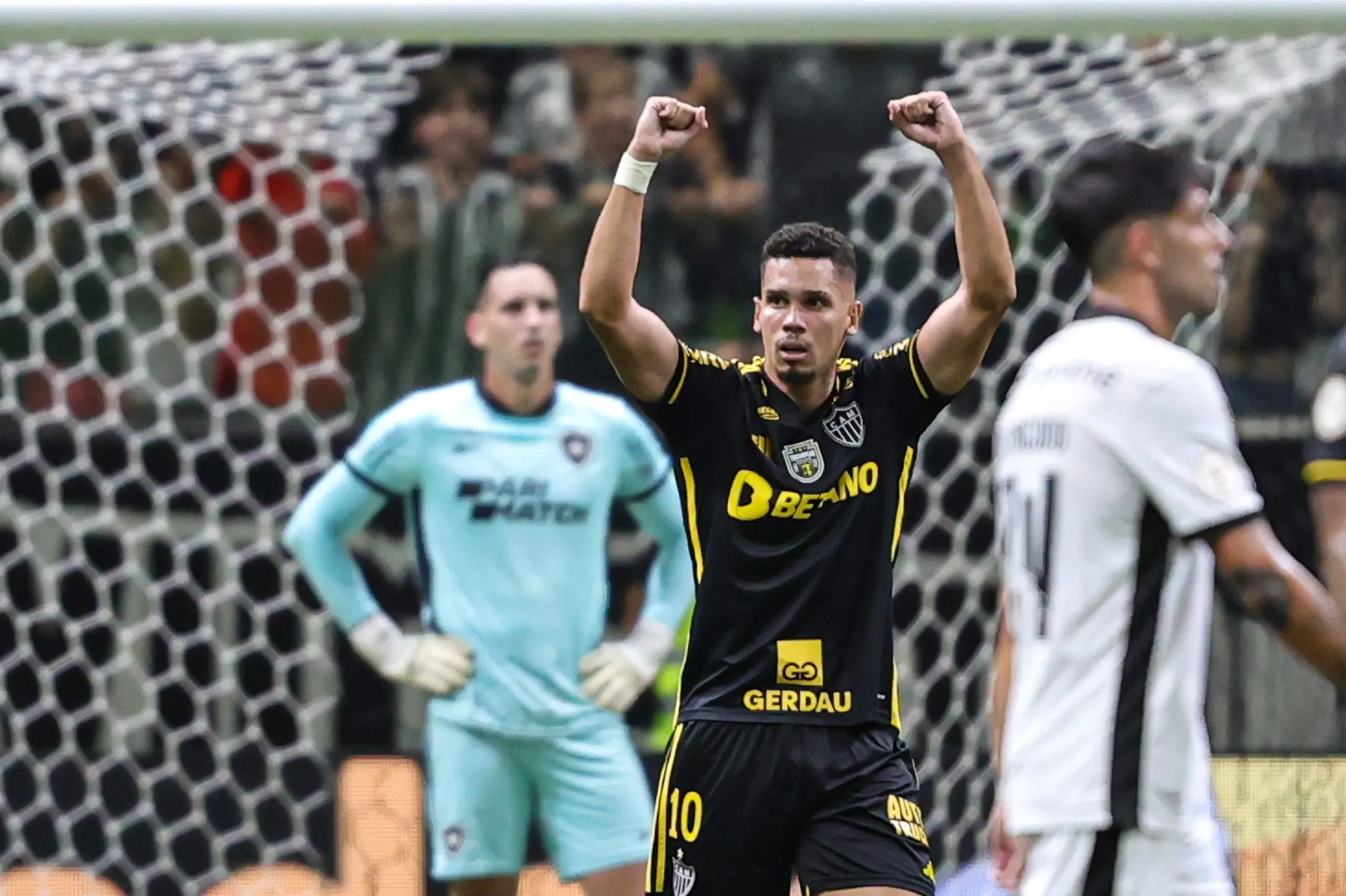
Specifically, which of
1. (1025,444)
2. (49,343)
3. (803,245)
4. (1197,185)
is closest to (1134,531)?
(1025,444)

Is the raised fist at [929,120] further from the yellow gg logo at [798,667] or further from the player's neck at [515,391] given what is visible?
the player's neck at [515,391]

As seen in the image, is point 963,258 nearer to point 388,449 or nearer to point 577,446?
point 577,446

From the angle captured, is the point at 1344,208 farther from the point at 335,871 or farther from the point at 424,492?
the point at 335,871

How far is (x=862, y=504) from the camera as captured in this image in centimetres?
386

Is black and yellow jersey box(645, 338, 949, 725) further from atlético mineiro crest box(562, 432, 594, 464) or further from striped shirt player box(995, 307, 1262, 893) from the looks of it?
atlético mineiro crest box(562, 432, 594, 464)

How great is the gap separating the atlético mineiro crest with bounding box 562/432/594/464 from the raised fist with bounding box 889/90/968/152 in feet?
6.91

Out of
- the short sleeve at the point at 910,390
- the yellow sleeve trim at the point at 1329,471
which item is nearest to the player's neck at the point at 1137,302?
the yellow sleeve trim at the point at 1329,471

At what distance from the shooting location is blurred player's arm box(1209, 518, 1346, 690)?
308 cm

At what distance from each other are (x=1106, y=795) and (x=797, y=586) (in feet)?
2.77

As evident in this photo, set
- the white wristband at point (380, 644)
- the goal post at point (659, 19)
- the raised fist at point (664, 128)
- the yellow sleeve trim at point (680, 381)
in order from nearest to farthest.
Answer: the raised fist at point (664, 128), the yellow sleeve trim at point (680, 381), the goal post at point (659, 19), the white wristband at point (380, 644)

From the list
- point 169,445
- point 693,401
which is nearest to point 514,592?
point 169,445

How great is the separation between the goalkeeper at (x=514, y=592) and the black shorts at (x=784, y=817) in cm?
176

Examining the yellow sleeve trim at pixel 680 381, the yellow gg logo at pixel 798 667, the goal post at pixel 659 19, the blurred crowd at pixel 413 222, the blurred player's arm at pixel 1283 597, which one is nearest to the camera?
the blurred player's arm at pixel 1283 597

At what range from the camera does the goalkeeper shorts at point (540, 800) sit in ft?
17.9
